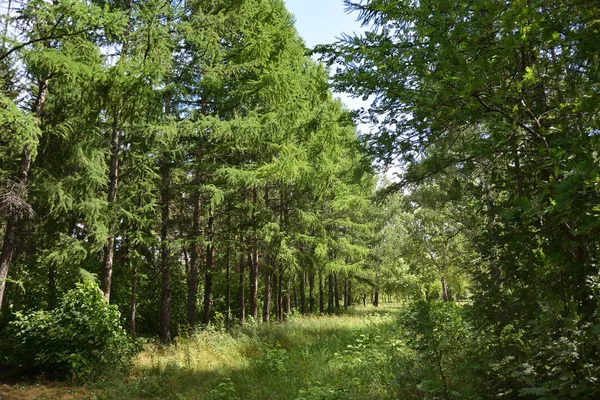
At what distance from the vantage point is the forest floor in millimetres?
6102

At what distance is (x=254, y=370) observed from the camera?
768cm

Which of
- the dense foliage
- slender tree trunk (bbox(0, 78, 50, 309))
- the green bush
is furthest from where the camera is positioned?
slender tree trunk (bbox(0, 78, 50, 309))

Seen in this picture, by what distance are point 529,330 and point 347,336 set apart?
713 cm

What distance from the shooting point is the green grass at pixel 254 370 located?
6090mm

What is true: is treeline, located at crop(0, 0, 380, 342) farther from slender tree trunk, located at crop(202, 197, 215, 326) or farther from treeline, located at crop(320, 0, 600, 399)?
treeline, located at crop(320, 0, 600, 399)

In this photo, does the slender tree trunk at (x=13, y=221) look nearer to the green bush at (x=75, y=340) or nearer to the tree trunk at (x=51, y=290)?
the green bush at (x=75, y=340)

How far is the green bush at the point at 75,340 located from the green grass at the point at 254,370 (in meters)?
0.65

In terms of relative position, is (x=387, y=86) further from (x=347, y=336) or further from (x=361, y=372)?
(x=347, y=336)

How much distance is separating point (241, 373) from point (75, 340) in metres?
4.12

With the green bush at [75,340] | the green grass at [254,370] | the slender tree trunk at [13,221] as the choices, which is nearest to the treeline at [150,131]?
the slender tree trunk at [13,221]

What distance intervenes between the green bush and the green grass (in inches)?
25.6

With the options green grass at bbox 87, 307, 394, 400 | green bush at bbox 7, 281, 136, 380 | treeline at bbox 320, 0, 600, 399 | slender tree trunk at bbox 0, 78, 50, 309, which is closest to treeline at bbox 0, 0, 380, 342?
slender tree trunk at bbox 0, 78, 50, 309

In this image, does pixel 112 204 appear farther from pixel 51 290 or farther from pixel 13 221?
pixel 51 290


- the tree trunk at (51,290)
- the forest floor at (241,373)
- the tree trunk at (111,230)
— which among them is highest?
the tree trunk at (111,230)
